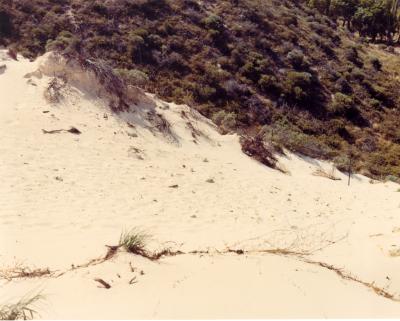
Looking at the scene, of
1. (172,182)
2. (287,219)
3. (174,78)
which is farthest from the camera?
(174,78)

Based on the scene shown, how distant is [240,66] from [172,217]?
19.8 meters

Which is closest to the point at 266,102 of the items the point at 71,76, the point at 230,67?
the point at 230,67

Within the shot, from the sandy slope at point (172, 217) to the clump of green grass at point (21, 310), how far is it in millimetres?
121

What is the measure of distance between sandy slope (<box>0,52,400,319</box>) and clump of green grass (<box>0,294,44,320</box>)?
0.12m

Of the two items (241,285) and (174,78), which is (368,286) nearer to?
(241,285)

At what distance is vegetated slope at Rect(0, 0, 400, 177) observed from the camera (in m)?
22.2

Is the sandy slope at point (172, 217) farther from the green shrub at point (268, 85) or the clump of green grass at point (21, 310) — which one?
the green shrub at point (268, 85)

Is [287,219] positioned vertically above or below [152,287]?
below

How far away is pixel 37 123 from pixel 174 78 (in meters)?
12.7

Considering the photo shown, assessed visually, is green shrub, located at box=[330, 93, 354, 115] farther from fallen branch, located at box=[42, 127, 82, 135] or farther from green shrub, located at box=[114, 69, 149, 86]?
fallen branch, located at box=[42, 127, 82, 135]

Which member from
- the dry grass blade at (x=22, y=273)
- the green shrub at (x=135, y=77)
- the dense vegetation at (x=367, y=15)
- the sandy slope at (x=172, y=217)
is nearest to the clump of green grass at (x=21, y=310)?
the sandy slope at (x=172, y=217)

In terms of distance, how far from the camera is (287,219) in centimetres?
1050

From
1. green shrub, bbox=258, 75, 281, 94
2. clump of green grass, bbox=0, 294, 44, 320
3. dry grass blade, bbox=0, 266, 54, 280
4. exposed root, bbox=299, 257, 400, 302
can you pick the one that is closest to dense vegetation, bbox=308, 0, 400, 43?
green shrub, bbox=258, 75, 281, 94

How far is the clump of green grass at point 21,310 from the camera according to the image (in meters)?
4.24
